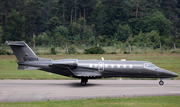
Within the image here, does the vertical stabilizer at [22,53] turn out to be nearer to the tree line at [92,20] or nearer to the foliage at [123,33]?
the tree line at [92,20]

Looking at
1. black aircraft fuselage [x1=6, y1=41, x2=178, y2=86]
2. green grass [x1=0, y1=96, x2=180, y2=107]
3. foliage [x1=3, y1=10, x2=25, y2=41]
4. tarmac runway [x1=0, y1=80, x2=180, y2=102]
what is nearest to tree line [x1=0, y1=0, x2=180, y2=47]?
foliage [x1=3, y1=10, x2=25, y2=41]

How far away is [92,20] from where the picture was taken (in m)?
93.1

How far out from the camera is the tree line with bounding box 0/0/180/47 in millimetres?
82188

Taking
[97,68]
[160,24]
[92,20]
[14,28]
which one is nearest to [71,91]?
[97,68]

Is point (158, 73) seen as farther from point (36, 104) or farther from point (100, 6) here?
point (100, 6)

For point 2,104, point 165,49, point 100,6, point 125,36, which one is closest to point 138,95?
point 2,104

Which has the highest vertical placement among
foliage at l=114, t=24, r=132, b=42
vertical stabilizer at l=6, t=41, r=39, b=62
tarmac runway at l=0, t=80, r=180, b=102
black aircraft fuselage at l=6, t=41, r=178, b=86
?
foliage at l=114, t=24, r=132, b=42

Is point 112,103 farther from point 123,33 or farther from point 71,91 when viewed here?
point 123,33

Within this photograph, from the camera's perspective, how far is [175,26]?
3762 inches

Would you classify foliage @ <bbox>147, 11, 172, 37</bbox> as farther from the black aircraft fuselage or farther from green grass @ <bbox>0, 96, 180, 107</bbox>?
green grass @ <bbox>0, 96, 180, 107</bbox>

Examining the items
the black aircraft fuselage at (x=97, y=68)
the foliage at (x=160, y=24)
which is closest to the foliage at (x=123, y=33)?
the foliage at (x=160, y=24)

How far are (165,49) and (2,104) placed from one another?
49715 mm

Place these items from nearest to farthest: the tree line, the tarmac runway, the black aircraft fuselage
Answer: the tarmac runway → the black aircraft fuselage → the tree line

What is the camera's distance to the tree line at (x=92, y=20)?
82188 millimetres
